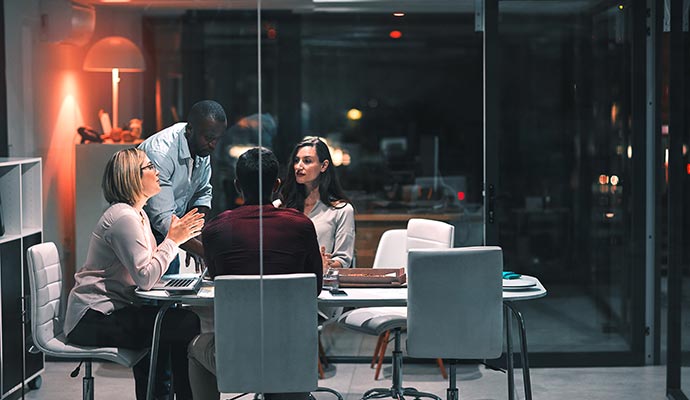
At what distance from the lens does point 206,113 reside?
4797mm

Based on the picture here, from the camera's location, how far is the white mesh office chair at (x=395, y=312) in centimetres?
499

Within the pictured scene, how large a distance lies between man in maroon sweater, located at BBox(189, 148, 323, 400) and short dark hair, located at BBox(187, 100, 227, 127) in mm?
333

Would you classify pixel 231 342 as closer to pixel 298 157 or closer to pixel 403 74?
pixel 298 157

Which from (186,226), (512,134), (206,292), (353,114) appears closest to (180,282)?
(206,292)

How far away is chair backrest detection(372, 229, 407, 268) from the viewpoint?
523 centimetres

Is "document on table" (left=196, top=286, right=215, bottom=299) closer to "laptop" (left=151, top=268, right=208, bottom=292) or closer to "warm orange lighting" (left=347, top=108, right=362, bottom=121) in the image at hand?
"laptop" (left=151, top=268, right=208, bottom=292)

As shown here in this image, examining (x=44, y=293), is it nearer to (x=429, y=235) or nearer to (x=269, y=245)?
(x=269, y=245)

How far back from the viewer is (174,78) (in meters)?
5.08

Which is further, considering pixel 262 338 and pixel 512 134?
pixel 512 134

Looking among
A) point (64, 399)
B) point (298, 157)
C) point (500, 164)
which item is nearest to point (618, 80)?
point (500, 164)

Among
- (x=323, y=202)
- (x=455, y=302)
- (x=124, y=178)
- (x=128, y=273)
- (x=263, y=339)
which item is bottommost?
(x=263, y=339)

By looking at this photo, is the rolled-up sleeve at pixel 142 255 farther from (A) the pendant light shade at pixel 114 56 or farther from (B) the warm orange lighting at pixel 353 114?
(B) the warm orange lighting at pixel 353 114

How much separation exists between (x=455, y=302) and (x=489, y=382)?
1.35 metres

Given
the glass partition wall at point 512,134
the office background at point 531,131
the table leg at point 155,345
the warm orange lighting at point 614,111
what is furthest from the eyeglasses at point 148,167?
the warm orange lighting at point 614,111
